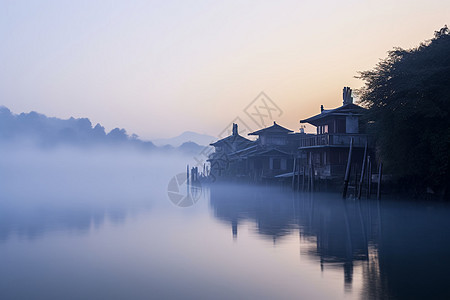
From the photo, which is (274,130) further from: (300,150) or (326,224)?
(326,224)

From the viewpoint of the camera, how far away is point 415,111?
28391mm

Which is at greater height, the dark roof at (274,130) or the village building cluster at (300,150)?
the dark roof at (274,130)

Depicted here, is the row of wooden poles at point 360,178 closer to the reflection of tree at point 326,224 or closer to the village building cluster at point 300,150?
the village building cluster at point 300,150

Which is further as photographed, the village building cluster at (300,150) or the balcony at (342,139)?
the village building cluster at (300,150)

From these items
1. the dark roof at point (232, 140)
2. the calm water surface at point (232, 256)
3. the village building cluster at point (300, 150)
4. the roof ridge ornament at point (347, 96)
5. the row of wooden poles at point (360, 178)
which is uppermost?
the roof ridge ornament at point (347, 96)

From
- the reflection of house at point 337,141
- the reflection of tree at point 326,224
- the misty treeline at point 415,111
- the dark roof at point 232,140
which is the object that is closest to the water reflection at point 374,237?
the reflection of tree at point 326,224

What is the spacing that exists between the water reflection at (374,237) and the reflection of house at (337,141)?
416 inches

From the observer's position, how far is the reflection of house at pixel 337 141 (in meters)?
41.2

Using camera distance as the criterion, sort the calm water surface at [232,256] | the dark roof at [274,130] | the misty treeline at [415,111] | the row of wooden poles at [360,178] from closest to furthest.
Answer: the calm water surface at [232,256], the misty treeline at [415,111], the row of wooden poles at [360,178], the dark roof at [274,130]

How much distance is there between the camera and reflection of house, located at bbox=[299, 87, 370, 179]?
41.2 metres

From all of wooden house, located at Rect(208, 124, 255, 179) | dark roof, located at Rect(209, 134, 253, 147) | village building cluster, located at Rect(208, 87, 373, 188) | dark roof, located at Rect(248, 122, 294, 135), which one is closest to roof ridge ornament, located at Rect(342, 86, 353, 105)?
village building cluster, located at Rect(208, 87, 373, 188)

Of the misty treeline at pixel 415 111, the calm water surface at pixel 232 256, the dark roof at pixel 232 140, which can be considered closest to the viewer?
the calm water surface at pixel 232 256

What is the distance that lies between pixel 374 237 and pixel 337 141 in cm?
2499

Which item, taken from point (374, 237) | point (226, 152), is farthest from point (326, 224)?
point (226, 152)
